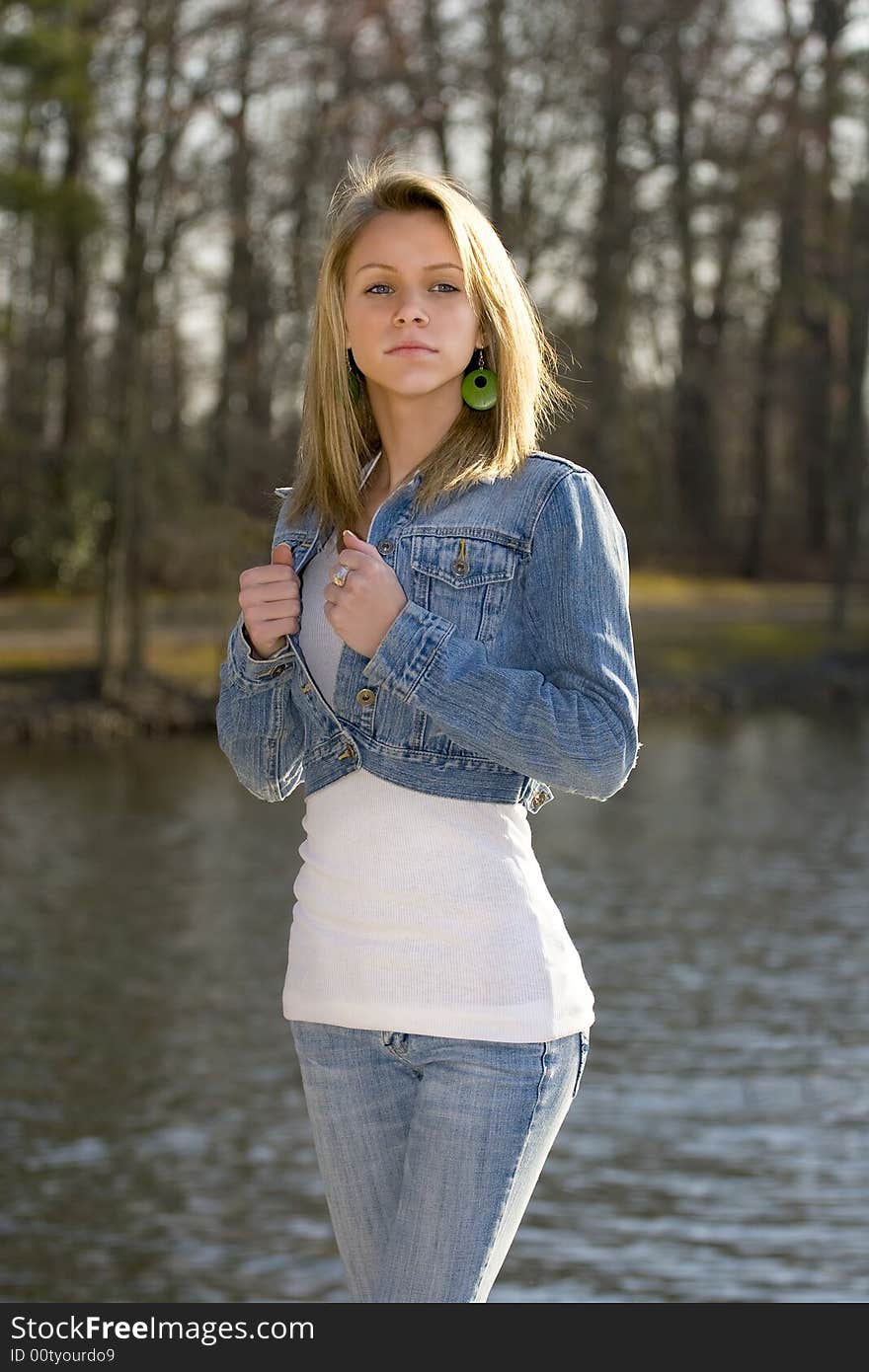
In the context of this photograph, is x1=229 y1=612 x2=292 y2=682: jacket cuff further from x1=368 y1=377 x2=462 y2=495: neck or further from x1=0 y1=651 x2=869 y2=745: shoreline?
x1=0 y1=651 x2=869 y2=745: shoreline

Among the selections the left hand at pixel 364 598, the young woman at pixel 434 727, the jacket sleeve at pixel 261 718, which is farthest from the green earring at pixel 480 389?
the jacket sleeve at pixel 261 718

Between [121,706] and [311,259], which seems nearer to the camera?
[121,706]

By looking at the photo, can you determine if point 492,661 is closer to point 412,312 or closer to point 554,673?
point 554,673

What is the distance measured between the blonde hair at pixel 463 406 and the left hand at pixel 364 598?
0.45 feet

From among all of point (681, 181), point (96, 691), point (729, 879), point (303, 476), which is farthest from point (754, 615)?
point (303, 476)

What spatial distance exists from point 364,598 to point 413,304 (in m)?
0.37

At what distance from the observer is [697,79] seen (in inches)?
1210

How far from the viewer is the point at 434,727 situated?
2324 millimetres

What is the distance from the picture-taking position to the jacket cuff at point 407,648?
7.47 feet

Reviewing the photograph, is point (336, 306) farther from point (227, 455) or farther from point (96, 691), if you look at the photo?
point (227, 455)

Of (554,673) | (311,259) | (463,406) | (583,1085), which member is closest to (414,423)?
(463,406)

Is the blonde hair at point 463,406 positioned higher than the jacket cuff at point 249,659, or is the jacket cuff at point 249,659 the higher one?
the blonde hair at point 463,406

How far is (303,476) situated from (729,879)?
14.2 meters

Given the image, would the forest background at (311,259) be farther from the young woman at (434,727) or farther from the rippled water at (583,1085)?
the young woman at (434,727)
